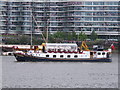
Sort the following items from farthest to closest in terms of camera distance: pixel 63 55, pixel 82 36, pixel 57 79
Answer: pixel 82 36, pixel 63 55, pixel 57 79

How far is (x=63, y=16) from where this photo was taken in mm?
162500

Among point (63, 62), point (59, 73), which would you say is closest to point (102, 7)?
point (63, 62)

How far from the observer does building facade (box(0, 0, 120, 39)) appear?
158875 millimetres

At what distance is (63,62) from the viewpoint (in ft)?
294

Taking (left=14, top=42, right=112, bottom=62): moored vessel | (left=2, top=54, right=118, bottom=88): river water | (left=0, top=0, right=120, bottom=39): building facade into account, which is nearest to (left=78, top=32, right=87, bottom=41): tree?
(left=0, top=0, right=120, bottom=39): building facade

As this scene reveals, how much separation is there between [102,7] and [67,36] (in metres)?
18.2

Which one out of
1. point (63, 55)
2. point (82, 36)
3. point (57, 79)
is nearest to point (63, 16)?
point (82, 36)

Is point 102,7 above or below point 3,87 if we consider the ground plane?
above

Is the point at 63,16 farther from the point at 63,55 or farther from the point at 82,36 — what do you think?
the point at 63,55

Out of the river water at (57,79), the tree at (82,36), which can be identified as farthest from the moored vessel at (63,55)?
the tree at (82,36)

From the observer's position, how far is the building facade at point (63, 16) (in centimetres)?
15888

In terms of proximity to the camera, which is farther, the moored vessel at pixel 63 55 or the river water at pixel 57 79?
the moored vessel at pixel 63 55

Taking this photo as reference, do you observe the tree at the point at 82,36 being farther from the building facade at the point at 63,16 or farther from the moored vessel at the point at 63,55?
the moored vessel at the point at 63,55

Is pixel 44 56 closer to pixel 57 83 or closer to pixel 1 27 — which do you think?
pixel 57 83
